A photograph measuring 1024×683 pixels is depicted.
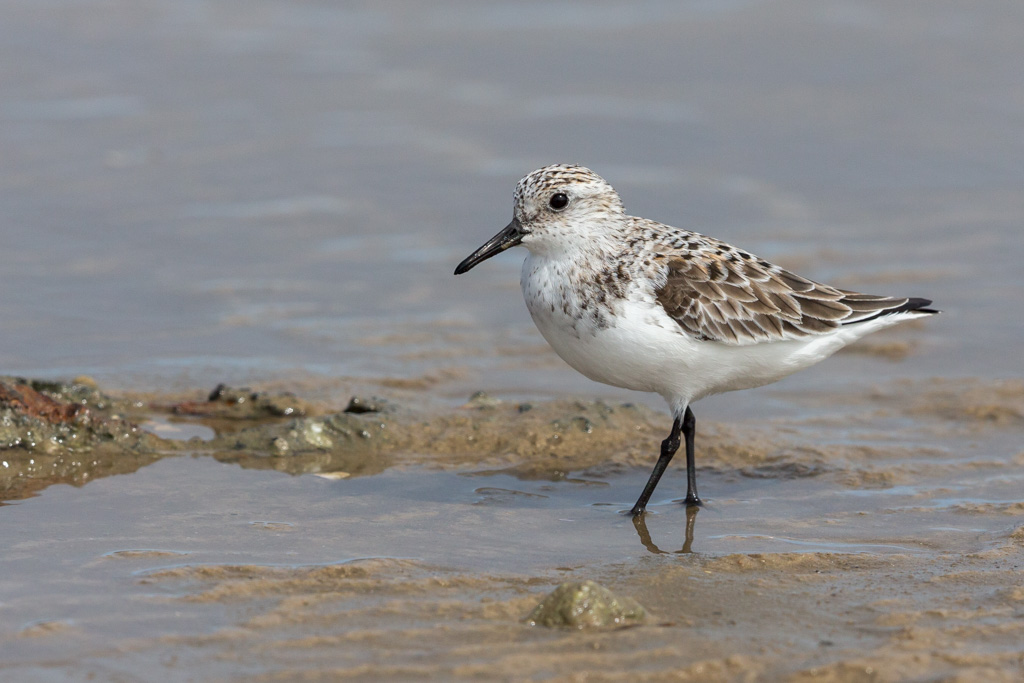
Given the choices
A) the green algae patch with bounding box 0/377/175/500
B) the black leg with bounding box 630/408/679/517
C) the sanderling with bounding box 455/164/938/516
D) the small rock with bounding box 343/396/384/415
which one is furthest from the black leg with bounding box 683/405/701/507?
the green algae patch with bounding box 0/377/175/500

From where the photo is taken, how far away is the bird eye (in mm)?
7270

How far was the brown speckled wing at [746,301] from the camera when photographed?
22.8ft

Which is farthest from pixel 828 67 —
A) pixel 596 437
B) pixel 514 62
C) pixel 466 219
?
pixel 596 437

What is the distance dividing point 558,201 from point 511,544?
2.08 m

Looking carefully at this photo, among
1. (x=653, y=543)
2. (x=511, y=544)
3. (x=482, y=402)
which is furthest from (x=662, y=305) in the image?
(x=482, y=402)

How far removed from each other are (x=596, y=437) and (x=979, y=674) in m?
3.78

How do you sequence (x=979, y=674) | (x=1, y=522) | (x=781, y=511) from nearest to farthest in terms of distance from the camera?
(x=979, y=674) < (x=1, y=522) < (x=781, y=511)

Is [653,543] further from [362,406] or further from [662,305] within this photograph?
[362,406]

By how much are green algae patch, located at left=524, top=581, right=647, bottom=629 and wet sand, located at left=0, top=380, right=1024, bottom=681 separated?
0.07m

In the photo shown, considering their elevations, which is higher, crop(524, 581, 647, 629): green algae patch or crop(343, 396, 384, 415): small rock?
crop(343, 396, 384, 415): small rock

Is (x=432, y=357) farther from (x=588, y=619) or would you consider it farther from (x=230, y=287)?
(x=588, y=619)

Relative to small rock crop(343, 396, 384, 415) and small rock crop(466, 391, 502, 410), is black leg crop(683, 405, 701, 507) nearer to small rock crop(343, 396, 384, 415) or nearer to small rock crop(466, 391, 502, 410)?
small rock crop(466, 391, 502, 410)

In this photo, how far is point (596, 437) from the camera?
26.8 feet

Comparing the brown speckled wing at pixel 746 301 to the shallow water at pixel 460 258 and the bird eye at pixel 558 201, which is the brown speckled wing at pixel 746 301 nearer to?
the bird eye at pixel 558 201
